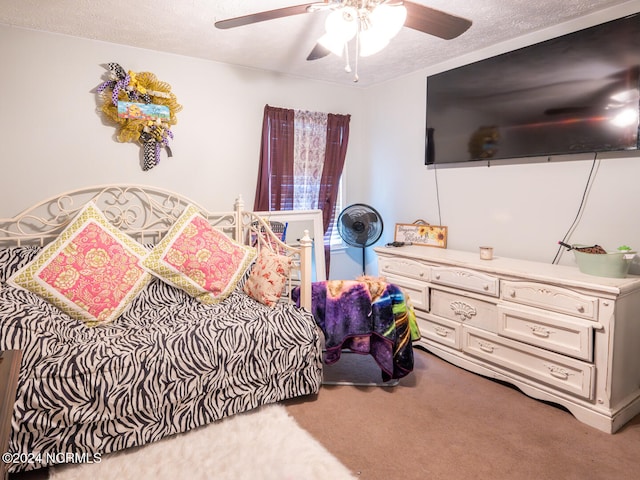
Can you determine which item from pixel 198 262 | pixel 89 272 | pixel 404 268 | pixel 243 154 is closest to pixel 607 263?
pixel 404 268

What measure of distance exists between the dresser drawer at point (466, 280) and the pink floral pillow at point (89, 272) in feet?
6.41

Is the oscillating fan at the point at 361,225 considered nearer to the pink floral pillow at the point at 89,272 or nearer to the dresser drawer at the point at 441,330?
the dresser drawer at the point at 441,330

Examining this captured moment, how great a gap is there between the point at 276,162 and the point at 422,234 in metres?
1.43

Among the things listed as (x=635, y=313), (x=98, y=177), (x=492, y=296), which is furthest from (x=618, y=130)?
(x=98, y=177)

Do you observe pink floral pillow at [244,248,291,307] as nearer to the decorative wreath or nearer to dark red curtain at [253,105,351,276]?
dark red curtain at [253,105,351,276]

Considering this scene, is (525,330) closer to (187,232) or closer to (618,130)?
(618,130)

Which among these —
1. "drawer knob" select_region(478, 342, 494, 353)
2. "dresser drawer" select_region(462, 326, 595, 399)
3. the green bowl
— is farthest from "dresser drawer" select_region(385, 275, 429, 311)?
the green bowl

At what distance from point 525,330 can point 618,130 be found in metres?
1.25

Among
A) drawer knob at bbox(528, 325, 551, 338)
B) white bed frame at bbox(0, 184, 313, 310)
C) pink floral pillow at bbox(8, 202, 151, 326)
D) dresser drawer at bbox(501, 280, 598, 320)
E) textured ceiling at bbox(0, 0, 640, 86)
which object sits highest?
textured ceiling at bbox(0, 0, 640, 86)

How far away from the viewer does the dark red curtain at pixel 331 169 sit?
3881 mm

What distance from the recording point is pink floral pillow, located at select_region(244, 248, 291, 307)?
257 centimetres

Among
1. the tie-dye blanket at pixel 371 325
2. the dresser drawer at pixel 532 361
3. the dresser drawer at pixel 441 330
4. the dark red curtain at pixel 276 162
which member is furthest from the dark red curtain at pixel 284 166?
the dresser drawer at pixel 532 361

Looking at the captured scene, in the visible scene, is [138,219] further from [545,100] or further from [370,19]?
[545,100]

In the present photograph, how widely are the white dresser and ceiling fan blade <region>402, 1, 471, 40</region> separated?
4.59 ft
